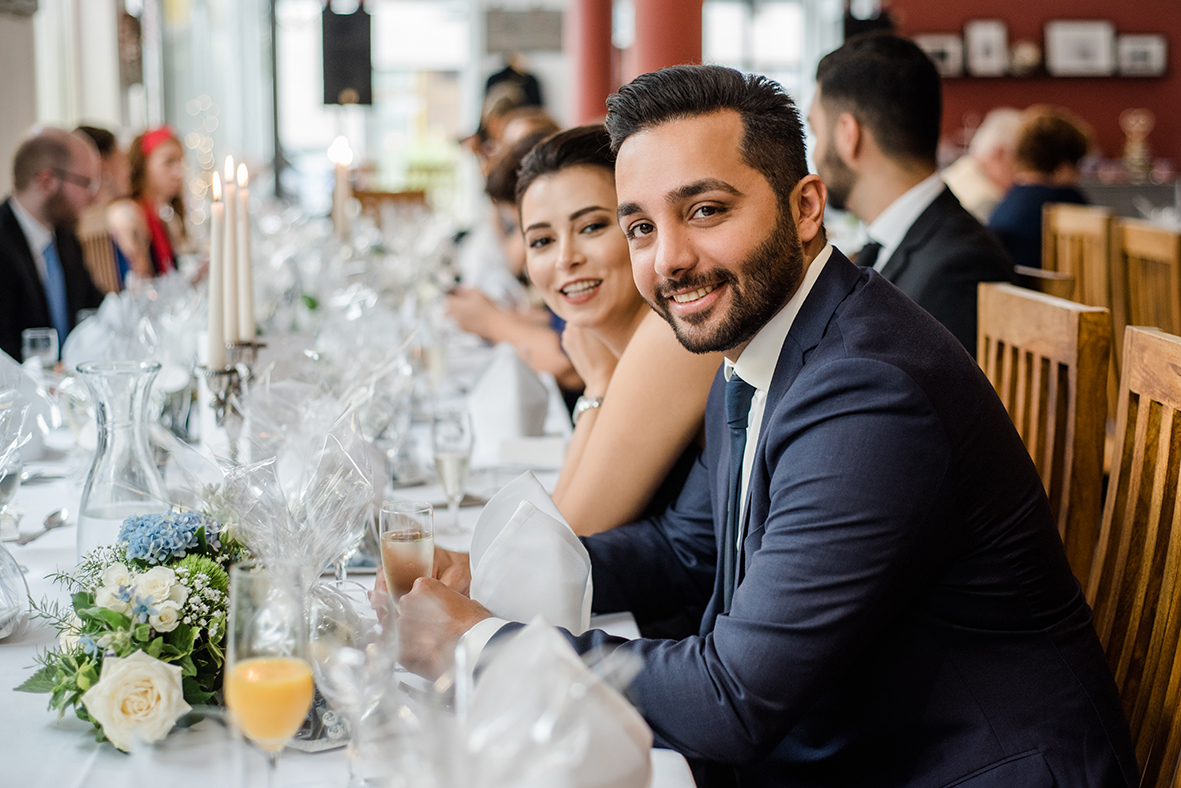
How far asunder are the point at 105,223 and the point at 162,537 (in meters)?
4.60

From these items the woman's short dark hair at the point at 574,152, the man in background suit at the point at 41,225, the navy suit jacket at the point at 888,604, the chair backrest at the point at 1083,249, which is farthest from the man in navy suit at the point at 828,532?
the man in background suit at the point at 41,225

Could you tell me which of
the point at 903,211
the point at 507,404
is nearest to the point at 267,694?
the point at 507,404

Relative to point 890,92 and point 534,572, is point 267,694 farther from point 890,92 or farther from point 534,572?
point 890,92

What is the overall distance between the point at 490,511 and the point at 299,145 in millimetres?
11943

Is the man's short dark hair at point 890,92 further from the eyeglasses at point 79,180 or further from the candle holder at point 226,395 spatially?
the eyeglasses at point 79,180

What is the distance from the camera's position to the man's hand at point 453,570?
1.47 metres

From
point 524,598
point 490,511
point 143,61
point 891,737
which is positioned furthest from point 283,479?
point 143,61

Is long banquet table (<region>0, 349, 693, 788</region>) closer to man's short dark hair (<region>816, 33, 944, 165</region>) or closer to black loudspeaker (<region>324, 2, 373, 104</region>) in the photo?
man's short dark hair (<region>816, 33, 944, 165</region>)

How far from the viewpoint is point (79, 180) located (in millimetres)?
3920

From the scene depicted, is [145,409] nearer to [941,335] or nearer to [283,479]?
[283,479]

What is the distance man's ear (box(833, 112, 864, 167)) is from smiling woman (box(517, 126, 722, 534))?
3.40 feet

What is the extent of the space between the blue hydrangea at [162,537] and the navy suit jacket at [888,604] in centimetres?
41

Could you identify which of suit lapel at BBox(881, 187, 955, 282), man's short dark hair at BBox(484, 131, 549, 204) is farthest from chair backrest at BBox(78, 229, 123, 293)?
suit lapel at BBox(881, 187, 955, 282)

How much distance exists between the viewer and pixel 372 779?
927 mm
